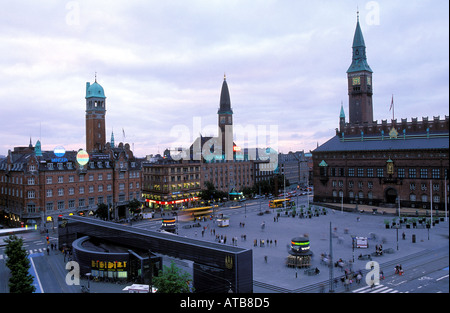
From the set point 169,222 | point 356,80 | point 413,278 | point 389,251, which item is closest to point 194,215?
point 169,222

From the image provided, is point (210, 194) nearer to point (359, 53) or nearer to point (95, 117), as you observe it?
point (95, 117)

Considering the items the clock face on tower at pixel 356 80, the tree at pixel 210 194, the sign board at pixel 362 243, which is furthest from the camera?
the clock face on tower at pixel 356 80

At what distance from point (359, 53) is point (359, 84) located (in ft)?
36.6

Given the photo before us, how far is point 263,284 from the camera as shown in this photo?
130 ft

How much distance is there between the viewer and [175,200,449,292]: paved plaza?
1634 inches

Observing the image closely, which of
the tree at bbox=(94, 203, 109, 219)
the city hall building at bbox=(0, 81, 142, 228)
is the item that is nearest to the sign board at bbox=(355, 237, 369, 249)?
the city hall building at bbox=(0, 81, 142, 228)

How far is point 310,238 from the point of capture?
63.6m

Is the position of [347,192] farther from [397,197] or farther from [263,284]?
[263,284]

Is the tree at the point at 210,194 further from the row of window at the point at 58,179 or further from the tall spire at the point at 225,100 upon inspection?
the tall spire at the point at 225,100

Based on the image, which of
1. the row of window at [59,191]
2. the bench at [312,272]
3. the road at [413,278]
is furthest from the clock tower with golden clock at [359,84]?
the bench at [312,272]

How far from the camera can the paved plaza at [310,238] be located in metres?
41.5

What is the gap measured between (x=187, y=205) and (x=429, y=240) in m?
73.3

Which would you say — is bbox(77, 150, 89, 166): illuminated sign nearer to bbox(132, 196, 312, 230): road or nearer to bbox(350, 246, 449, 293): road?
bbox(132, 196, 312, 230): road

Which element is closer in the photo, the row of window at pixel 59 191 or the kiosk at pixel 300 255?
the kiosk at pixel 300 255
